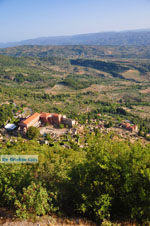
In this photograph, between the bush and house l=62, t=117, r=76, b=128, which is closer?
the bush

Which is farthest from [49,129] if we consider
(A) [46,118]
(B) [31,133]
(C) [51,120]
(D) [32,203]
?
(D) [32,203]

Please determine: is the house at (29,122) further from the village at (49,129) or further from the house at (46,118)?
the house at (46,118)

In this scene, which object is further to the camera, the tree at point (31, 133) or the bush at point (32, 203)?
the tree at point (31, 133)

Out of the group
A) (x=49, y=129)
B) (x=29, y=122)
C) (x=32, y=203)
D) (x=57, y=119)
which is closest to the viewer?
(x=32, y=203)

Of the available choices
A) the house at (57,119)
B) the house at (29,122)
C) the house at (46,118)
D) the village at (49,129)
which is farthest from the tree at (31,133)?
the house at (57,119)

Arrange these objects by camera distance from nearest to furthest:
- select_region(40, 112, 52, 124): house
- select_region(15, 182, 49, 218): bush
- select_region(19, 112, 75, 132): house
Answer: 1. select_region(15, 182, 49, 218): bush
2. select_region(19, 112, 75, 132): house
3. select_region(40, 112, 52, 124): house

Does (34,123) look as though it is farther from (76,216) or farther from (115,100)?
(115,100)

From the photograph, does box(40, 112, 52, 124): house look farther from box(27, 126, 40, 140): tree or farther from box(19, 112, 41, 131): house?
box(27, 126, 40, 140): tree

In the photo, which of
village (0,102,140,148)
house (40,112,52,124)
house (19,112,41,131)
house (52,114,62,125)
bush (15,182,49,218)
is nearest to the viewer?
bush (15,182,49,218)

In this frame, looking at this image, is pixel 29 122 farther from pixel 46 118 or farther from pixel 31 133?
pixel 46 118

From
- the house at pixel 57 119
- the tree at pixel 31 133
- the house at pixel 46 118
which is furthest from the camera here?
the house at pixel 46 118

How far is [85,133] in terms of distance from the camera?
136 ft

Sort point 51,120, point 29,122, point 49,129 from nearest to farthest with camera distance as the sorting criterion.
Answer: point 29,122, point 49,129, point 51,120

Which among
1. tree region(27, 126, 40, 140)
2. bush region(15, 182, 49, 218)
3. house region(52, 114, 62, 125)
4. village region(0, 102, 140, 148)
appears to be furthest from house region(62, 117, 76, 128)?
bush region(15, 182, 49, 218)
